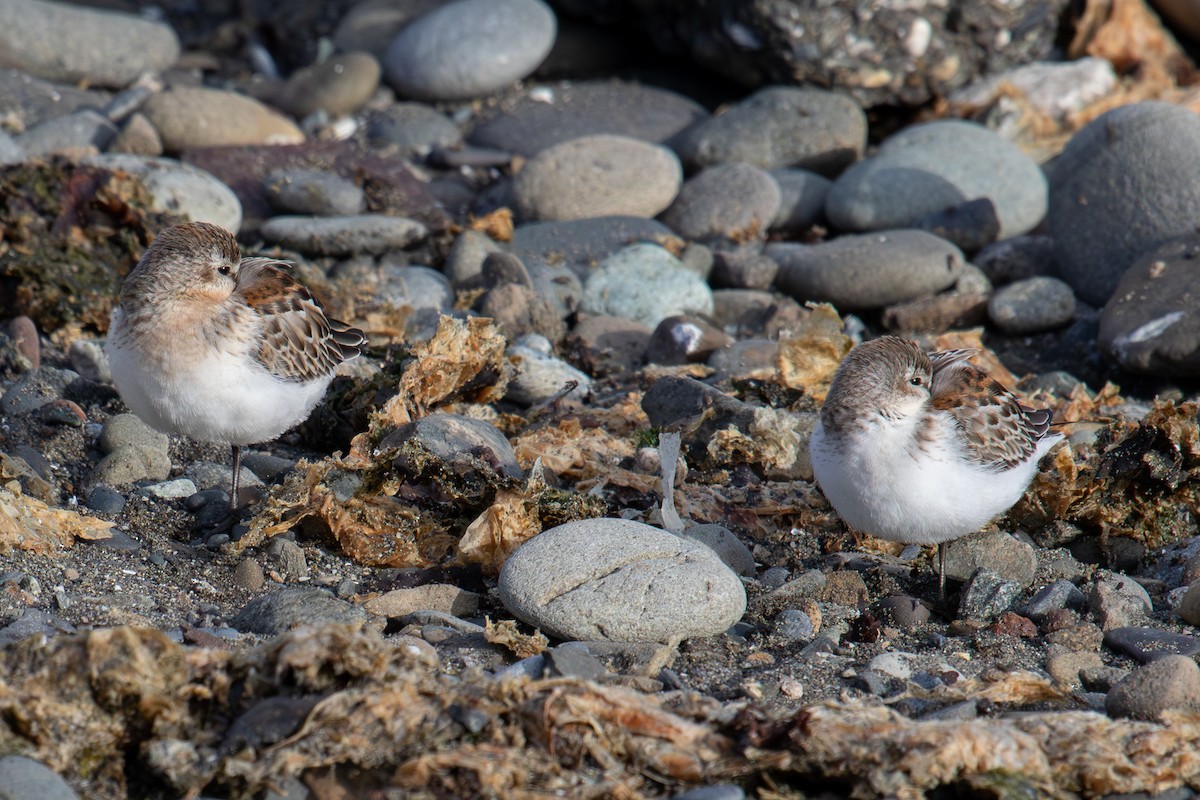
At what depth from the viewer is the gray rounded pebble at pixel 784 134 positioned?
12961 mm

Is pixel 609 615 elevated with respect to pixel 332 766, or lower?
lower

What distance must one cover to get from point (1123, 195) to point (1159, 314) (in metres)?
1.81

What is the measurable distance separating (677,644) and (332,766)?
75.2 inches

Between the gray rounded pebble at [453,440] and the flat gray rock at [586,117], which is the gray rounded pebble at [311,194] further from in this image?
the gray rounded pebble at [453,440]

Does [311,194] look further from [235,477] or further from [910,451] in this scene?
[910,451]

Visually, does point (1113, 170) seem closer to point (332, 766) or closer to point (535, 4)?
point (535, 4)

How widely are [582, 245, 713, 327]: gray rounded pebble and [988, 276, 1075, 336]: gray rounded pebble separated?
243 centimetres

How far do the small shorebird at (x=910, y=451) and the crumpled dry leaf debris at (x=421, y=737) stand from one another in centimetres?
143

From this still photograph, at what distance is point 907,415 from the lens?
5949mm

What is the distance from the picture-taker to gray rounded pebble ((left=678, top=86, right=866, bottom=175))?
42.5ft

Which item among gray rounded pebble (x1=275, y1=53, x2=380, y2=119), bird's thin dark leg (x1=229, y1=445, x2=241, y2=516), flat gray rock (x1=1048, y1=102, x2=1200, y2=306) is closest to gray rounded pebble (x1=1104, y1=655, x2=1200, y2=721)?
bird's thin dark leg (x1=229, y1=445, x2=241, y2=516)

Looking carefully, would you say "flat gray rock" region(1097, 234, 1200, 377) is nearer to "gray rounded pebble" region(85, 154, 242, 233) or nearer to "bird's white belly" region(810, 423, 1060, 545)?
"bird's white belly" region(810, 423, 1060, 545)

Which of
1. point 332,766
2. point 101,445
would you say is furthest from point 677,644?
point 101,445

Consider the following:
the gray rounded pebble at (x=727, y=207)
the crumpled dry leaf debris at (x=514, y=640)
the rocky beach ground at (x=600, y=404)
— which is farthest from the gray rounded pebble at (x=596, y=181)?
the crumpled dry leaf debris at (x=514, y=640)
